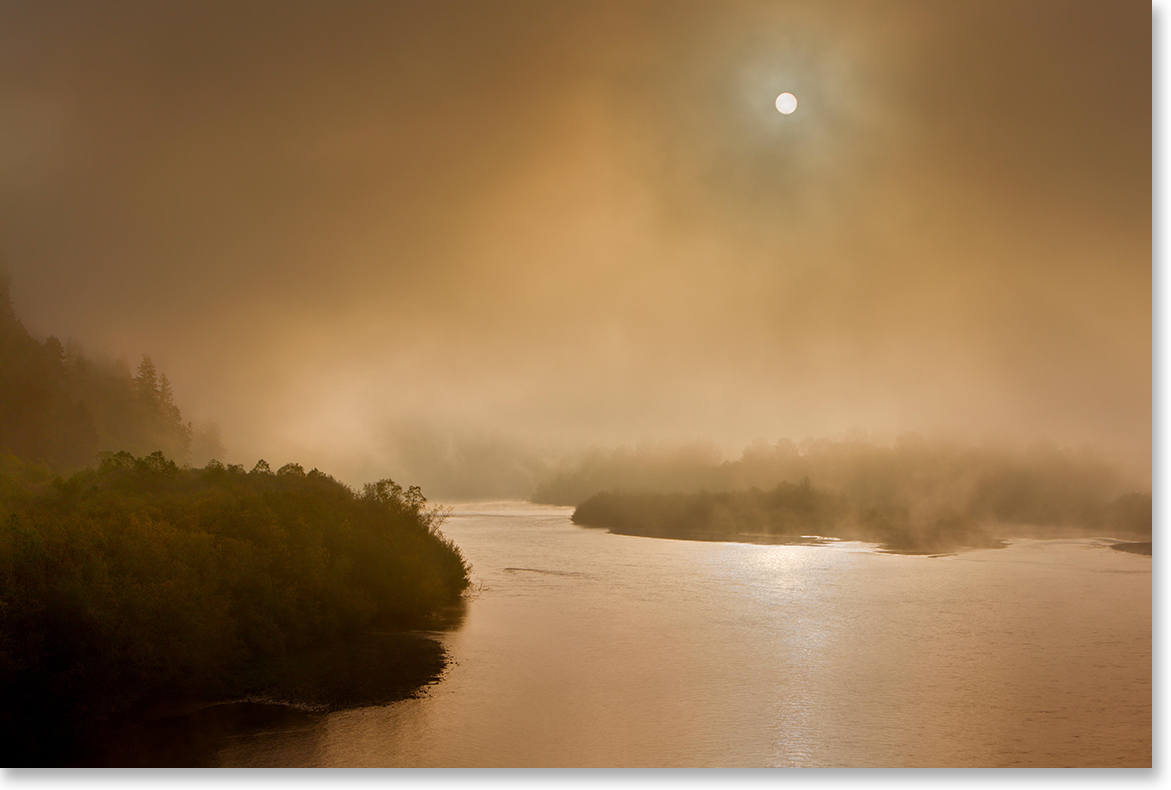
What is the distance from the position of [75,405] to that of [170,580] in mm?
2280

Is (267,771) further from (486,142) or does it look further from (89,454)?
(486,142)

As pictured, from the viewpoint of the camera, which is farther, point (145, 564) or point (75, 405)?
point (75, 405)

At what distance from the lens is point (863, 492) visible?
1023 centimetres

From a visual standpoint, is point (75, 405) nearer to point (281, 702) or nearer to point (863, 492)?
point (281, 702)

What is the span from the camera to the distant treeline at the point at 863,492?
8578 mm

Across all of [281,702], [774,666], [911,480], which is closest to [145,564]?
[281,702]

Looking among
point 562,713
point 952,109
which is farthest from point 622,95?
point 562,713

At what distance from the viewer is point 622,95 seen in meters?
8.56

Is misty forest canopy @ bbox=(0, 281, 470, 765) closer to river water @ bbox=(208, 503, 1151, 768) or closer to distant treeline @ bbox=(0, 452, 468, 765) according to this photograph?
distant treeline @ bbox=(0, 452, 468, 765)

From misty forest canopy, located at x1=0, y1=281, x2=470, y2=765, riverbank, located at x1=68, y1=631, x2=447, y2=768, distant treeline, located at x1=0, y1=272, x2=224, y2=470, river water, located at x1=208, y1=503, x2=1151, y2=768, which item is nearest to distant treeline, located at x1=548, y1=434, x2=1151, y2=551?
river water, located at x1=208, y1=503, x2=1151, y2=768

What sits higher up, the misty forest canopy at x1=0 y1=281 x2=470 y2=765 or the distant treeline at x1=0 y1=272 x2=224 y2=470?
the distant treeline at x1=0 y1=272 x2=224 y2=470

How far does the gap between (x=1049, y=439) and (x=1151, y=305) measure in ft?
6.13

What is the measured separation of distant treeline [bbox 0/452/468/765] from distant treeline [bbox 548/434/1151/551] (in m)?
2.97

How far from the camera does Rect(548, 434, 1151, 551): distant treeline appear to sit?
28.1 ft
